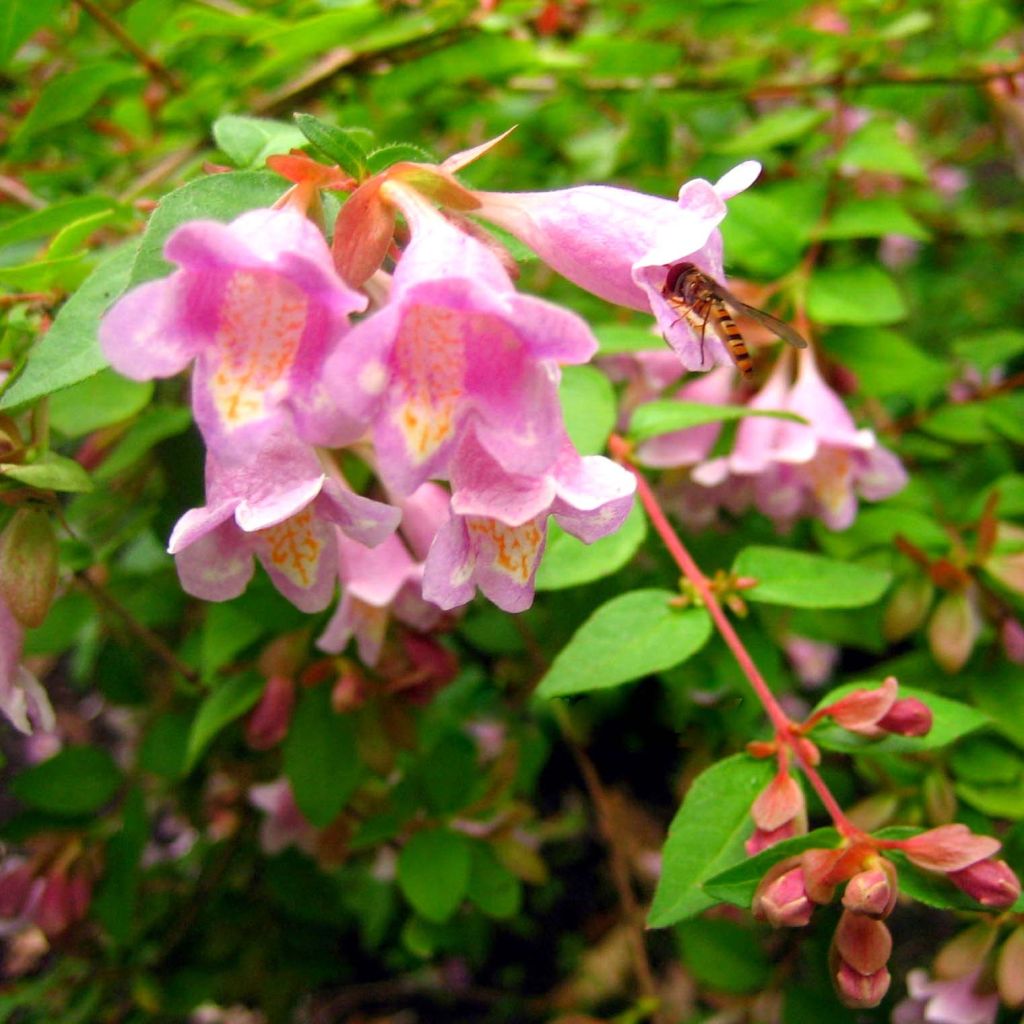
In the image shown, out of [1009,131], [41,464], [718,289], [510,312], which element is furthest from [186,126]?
[1009,131]

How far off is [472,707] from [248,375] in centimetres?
144

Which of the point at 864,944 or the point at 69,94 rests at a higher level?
the point at 69,94

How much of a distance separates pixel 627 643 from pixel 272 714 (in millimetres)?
468

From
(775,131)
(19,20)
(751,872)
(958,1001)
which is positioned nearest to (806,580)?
(751,872)

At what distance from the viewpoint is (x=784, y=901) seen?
27.2 inches

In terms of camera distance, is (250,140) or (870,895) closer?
(870,895)

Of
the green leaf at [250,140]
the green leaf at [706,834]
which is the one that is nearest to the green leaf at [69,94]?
the green leaf at [250,140]

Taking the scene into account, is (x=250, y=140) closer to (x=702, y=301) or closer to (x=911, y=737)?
(x=702, y=301)

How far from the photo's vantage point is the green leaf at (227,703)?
1.17 m

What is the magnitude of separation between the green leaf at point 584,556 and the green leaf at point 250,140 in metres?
0.44

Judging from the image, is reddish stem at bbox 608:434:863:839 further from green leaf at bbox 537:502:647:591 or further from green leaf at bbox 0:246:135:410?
green leaf at bbox 0:246:135:410

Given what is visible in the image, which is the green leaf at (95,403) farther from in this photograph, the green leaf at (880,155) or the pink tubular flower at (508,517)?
the green leaf at (880,155)

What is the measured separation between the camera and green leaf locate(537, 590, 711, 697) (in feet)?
2.94

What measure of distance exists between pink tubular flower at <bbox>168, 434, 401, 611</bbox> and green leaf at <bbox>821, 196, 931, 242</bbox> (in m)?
1.02
